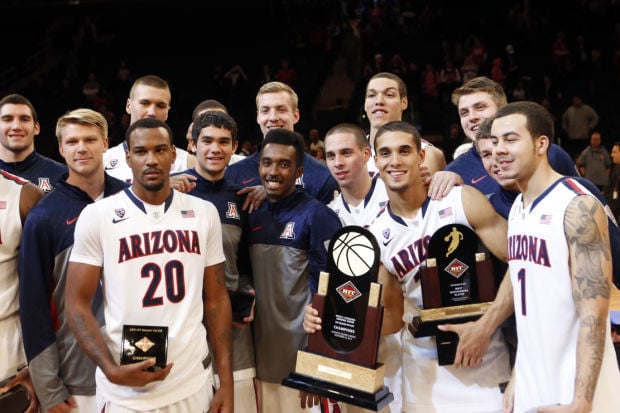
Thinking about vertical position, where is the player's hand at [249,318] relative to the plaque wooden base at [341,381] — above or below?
above

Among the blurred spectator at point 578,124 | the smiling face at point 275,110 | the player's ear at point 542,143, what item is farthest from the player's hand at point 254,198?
the blurred spectator at point 578,124

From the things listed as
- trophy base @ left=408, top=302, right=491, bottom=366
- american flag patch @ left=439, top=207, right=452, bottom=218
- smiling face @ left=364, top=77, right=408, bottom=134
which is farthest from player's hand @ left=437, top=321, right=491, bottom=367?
smiling face @ left=364, top=77, right=408, bottom=134

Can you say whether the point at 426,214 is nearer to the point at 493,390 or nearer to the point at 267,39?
the point at 493,390

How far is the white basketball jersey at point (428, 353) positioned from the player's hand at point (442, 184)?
0.03 m

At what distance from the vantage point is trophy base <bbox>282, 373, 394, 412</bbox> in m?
2.98

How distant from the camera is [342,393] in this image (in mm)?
3051

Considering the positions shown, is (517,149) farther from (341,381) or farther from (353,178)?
(353,178)

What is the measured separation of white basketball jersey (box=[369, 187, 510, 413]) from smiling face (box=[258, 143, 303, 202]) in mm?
642

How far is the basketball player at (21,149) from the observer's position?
448cm

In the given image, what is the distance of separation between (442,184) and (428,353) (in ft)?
3.08

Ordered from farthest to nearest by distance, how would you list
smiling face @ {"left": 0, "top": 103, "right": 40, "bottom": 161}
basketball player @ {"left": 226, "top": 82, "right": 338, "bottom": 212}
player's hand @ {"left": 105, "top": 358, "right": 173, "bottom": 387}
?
basketball player @ {"left": 226, "top": 82, "right": 338, "bottom": 212}, smiling face @ {"left": 0, "top": 103, "right": 40, "bottom": 161}, player's hand @ {"left": 105, "top": 358, "right": 173, "bottom": 387}

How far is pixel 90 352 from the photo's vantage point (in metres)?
3.02

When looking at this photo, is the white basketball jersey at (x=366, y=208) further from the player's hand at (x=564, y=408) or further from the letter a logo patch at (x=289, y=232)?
the player's hand at (x=564, y=408)

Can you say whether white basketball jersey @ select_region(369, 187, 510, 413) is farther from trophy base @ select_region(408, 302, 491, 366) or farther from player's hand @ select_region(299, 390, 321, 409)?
player's hand @ select_region(299, 390, 321, 409)
